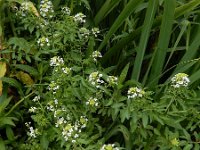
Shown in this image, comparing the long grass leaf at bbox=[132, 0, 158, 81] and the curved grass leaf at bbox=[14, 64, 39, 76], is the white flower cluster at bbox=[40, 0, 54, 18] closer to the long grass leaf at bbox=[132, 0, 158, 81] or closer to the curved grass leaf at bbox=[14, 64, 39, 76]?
the curved grass leaf at bbox=[14, 64, 39, 76]

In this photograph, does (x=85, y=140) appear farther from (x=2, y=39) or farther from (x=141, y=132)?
(x=2, y=39)

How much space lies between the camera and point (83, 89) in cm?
181

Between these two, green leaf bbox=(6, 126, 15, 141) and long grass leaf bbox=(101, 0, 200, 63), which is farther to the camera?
long grass leaf bbox=(101, 0, 200, 63)

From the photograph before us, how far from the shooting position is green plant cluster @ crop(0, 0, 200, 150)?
5.75 feet

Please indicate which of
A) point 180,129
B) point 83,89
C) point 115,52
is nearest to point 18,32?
point 115,52

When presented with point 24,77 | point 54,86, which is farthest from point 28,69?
point 54,86

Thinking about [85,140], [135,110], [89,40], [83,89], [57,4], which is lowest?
[85,140]

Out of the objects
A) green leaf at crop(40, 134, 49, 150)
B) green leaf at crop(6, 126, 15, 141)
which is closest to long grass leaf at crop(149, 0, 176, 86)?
green leaf at crop(40, 134, 49, 150)

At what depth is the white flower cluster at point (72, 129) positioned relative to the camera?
1.63 meters

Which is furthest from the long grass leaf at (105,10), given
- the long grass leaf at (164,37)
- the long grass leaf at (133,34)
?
the long grass leaf at (164,37)

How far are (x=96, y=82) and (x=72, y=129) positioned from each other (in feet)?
0.73

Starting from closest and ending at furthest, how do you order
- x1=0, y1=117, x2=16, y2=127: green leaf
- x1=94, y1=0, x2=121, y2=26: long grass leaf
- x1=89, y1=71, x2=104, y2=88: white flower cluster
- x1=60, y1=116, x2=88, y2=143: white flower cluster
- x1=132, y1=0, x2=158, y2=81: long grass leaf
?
x1=60, y1=116, x2=88, y2=143: white flower cluster < x1=89, y1=71, x2=104, y2=88: white flower cluster < x1=0, y1=117, x2=16, y2=127: green leaf < x1=132, y1=0, x2=158, y2=81: long grass leaf < x1=94, y1=0, x2=121, y2=26: long grass leaf

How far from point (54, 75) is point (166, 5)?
60 centimetres

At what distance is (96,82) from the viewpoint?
5.79 feet
